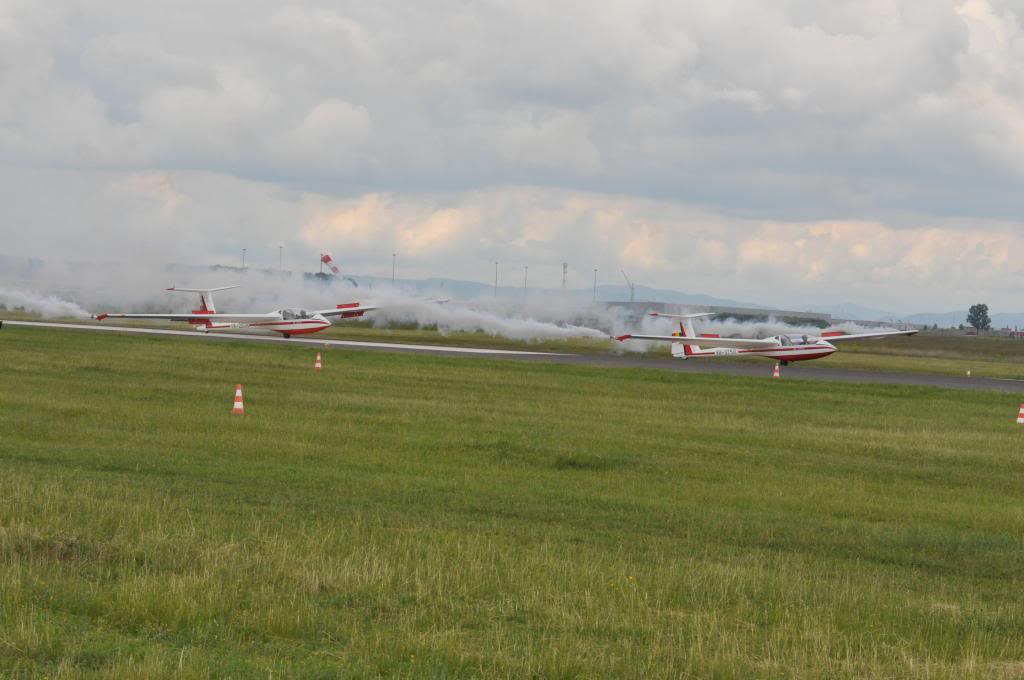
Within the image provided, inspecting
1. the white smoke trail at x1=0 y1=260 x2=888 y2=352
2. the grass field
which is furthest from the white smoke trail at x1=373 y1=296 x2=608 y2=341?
the grass field

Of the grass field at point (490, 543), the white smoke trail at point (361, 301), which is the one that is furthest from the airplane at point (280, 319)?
the grass field at point (490, 543)

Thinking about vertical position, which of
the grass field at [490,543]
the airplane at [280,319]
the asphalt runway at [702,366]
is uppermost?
the airplane at [280,319]

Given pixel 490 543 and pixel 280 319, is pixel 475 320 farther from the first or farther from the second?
pixel 490 543

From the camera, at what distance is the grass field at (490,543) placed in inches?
344

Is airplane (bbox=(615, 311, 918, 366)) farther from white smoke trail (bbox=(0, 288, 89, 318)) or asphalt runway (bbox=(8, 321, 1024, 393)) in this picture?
white smoke trail (bbox=(0, 288, 89, 318))

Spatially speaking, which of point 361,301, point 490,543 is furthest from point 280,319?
point 490,543

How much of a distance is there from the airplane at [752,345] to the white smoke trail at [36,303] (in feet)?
159

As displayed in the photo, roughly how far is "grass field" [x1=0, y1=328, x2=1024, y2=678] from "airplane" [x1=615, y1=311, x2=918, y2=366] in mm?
31970

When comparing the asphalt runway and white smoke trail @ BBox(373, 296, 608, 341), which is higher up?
white smoke trail @ BBox(373, 296, 608, 341)

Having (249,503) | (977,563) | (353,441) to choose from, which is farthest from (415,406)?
(977,563)

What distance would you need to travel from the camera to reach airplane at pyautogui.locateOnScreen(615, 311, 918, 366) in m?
63.9

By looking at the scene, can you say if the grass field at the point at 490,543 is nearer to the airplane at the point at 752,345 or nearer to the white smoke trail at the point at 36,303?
the airplane at the point at 752,345

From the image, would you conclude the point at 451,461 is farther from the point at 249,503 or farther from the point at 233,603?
the point at 233,603

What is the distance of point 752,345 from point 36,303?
57.6 meters
